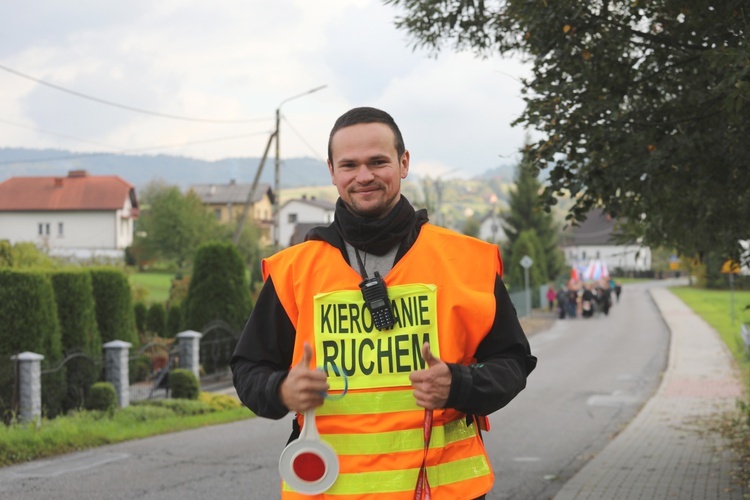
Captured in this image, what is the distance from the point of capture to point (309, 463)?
3.12 metres

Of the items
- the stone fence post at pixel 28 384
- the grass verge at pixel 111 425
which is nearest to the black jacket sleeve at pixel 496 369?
the grass verge at pixel 111 425

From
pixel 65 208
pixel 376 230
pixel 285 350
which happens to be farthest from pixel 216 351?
pixel 65 208

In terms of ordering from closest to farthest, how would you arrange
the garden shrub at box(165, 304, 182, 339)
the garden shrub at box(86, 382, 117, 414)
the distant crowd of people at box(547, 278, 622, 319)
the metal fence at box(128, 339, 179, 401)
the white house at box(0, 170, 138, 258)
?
the garden shrub at box(86, 382, 117, 414) → the metal fence at box(128, 339, 179, 401) → the garden shrub at box(165, 304, 182, 339) → the distant crowd of people at box(547, 278, 622, 319) → the white house at box(0, 170, 138, 258)

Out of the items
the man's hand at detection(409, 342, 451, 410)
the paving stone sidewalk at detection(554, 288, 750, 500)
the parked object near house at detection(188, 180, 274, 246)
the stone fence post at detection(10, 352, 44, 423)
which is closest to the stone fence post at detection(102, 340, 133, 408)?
the stone fence post at detection(10, 352, 44, 423)

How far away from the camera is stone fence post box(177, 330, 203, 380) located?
20.8 m

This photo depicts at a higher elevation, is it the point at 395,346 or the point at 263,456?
the point at 395,346

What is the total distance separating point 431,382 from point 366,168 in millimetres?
683

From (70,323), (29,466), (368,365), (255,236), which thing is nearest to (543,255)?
(255,236)

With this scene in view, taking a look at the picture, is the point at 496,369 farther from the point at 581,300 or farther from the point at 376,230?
the point at 581,300

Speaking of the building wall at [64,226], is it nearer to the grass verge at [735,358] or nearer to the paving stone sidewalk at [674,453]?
the grass verge at [735,358]

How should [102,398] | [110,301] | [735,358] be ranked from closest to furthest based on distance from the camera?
[102,398] < [110,301] < [735,358]

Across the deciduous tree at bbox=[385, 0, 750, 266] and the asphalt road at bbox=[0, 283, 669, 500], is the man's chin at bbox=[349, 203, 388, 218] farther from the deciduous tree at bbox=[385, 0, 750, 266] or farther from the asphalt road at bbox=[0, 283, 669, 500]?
the asphalt road at bbox=[0, 283, 669, 500]

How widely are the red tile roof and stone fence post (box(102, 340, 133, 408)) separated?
254 ft

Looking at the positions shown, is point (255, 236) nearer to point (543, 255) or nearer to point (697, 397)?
point (543, 255)
